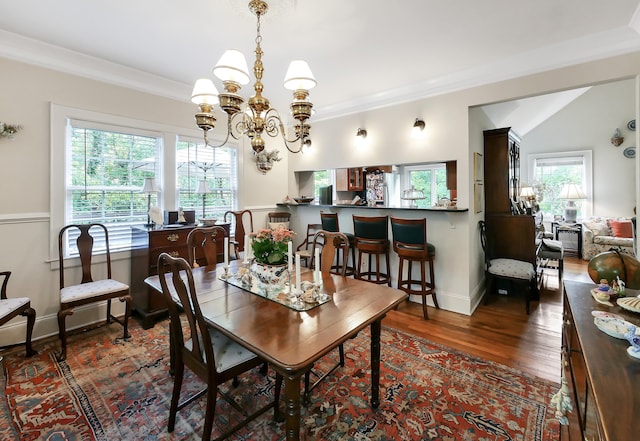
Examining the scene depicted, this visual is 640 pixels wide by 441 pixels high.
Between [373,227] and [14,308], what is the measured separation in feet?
10.8

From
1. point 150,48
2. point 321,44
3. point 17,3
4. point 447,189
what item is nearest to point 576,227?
point 447,189

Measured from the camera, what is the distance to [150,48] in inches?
106

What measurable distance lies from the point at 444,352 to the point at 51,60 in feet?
14.6

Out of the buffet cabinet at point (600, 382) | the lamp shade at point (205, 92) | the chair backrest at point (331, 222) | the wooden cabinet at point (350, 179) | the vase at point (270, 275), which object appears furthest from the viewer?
the wooden cabinet at point (350, 179)

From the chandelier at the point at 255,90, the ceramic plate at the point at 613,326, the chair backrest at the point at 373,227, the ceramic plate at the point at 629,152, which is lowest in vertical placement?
the ceramic plate at the point at 613,326

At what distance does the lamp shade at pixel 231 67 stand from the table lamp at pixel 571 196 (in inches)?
280

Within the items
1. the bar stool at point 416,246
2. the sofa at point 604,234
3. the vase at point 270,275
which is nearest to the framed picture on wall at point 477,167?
the bar stool at point 416,246

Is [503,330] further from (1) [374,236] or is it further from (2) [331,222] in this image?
(2) [331,222]

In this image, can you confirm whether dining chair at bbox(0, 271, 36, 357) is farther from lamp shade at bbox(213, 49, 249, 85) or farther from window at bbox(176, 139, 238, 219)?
lamp shade at bbox(213, 49, 249, 85)

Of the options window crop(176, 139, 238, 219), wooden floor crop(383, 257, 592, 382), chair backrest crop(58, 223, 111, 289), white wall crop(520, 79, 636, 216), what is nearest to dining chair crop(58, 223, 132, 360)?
chair backrest crop(58, 223, 111, 289)

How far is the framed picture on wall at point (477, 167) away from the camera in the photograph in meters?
3.48

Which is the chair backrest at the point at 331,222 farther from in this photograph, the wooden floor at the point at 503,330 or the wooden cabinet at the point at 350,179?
the wooden floor at the point at 503,330

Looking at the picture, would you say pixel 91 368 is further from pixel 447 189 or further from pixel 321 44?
pixel 447 189

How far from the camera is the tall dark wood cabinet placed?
151 inches
